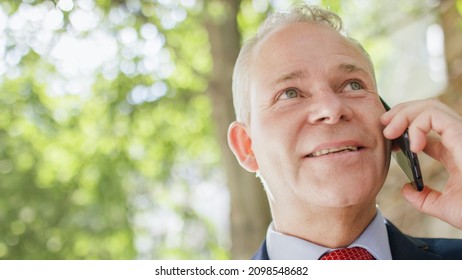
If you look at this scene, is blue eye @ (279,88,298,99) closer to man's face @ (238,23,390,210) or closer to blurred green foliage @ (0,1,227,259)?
man's face @ (238,23,390,210)

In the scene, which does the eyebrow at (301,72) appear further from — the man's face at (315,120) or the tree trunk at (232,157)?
the tree trunk at (232,157)

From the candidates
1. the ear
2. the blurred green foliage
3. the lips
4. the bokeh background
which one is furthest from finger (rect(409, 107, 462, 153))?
the blurred green foliage

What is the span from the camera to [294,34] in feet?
3.87

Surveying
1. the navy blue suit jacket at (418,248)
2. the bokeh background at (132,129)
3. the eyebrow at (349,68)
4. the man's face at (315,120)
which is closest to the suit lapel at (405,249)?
the navy blue suit jacket at (418,248)

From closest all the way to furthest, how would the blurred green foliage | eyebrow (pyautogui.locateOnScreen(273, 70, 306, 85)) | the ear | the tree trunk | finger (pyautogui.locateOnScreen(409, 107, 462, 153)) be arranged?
finger (pyautogui.locateOnScreen(409, 107, 462, 153)) < eyebrow (pyautogui.locateOnScreen(273, 70, 306, 85)) < the ear < the tree trunk < the blurred green foliage

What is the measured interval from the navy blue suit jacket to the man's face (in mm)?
126

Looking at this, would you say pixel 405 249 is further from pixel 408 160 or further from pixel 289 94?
pixel 289 94

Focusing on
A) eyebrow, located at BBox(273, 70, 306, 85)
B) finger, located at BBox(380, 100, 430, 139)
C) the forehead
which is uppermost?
the forehead

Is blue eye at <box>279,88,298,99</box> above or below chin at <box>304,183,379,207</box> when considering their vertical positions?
above

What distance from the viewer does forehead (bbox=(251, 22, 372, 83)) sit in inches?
44.8

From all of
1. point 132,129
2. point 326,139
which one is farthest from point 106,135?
point 326,139

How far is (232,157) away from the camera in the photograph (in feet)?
7.88

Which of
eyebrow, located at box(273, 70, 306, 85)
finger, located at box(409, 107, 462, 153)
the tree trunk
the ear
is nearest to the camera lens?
finger, located at box(409, 107, 462, 153)
